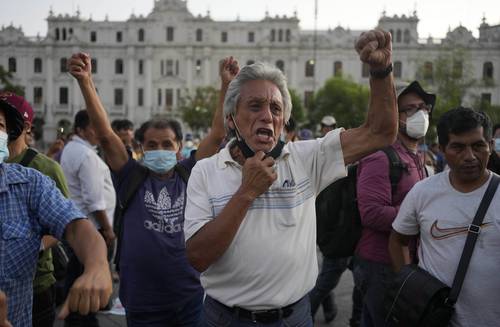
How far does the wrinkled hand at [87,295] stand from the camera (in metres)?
1.48

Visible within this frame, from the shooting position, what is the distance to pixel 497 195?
2.49 m

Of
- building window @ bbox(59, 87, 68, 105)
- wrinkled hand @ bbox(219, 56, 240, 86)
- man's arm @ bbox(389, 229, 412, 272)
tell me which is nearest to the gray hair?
wrinkled hand @ bbox(219, 56, 240, 86)

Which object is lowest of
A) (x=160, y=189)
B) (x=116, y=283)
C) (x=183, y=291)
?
(x=116, y=283)

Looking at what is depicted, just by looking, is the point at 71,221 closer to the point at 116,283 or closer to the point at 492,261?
the point at 492,261

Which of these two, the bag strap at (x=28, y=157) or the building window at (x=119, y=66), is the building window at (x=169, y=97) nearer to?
the building window at (x=119, y=66)

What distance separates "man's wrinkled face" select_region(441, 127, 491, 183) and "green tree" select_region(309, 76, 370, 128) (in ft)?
131

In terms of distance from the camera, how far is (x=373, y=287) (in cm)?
348

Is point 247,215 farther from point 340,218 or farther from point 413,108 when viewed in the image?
point 340,218

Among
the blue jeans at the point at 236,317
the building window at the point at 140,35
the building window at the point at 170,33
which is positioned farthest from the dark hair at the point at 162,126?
the building window at the point at 140,35

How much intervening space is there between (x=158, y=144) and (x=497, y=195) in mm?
2151

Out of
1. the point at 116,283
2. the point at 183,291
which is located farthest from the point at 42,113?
the point at 183,291

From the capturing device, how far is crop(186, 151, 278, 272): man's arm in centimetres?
209

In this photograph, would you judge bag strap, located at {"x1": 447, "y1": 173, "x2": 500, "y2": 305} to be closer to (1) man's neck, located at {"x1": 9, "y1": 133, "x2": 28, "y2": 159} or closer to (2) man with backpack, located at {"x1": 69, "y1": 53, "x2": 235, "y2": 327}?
(2) man with backpack, located at {"x1": 69, "y1": 53, "x2": 235, "y2": 327}

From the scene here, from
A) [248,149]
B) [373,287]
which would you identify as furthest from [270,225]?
[373,287]
